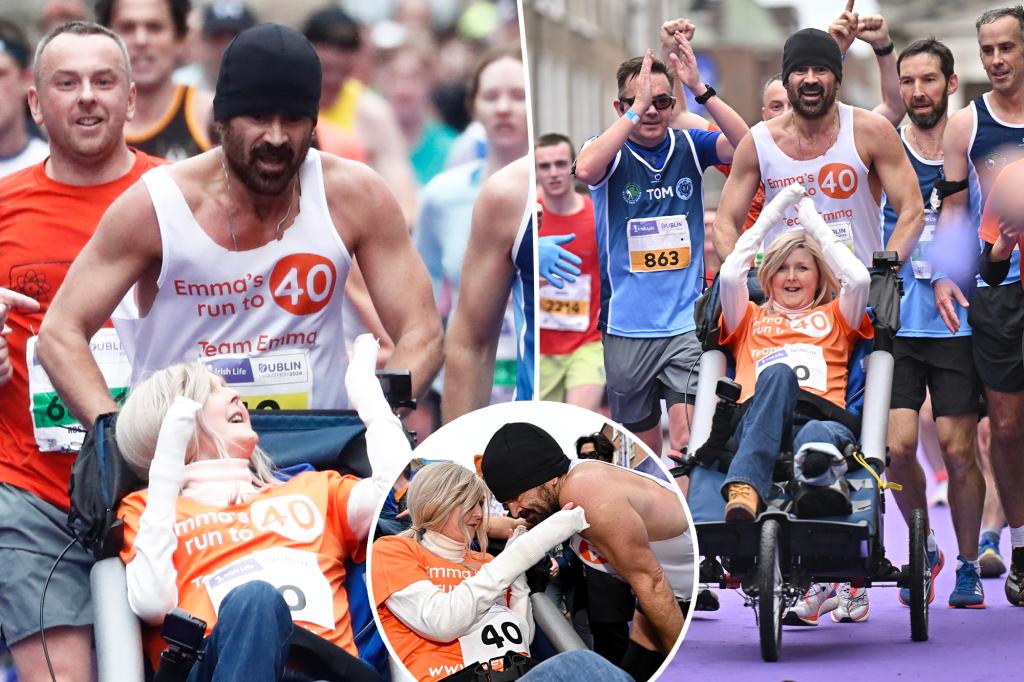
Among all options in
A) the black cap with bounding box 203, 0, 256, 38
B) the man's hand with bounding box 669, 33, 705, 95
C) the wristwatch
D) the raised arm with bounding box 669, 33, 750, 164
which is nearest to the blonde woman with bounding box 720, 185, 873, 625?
the raised arm with bounding box 669, 33, 750, 164

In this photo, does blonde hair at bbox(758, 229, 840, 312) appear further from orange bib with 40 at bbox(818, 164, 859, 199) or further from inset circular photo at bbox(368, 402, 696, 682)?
inset circular photo at bbox(368, 402, 696, 682)

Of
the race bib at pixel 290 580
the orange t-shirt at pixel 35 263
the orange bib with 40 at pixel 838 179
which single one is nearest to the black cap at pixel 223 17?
the orange t-shirt at pixel 35 263

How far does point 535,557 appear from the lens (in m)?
3.65

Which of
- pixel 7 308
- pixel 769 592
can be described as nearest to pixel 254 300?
pixel 7 308

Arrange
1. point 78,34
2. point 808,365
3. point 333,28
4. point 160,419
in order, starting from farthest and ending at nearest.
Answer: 1. point 333,28
2. point 808,365
3. point 78,34
4. point 160,419

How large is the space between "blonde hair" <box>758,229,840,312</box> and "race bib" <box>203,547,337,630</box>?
2786 mm

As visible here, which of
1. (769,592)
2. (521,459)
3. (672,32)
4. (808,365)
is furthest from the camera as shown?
(672,32)

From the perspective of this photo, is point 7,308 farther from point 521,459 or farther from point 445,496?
point 521,459

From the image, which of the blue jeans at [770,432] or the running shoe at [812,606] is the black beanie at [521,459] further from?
the running shoe at [812,606]

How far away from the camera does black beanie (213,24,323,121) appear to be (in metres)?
4.48

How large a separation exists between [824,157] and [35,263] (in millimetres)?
2954

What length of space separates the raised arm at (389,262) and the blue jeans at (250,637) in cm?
122

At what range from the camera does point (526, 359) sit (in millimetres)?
5480

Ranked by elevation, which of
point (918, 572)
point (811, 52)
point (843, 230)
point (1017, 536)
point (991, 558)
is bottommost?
point (991, 558)
